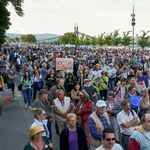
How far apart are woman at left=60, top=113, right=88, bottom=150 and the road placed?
1603 millimetres

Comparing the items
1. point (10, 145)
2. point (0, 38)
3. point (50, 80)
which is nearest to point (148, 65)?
point (50, 80)

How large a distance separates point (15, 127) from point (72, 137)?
11.2 feet

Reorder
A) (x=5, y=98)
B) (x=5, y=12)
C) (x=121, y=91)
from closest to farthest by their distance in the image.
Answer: (x=121, y=91)
(x=5, y=98)
(x=5, y=12)

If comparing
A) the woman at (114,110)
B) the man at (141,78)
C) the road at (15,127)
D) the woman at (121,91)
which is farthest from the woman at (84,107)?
the man at (141,78)

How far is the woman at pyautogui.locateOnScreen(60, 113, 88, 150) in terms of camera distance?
12.6ft

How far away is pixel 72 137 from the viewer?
12.7ft

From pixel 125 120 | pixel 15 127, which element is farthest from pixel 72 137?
pixel 15 127

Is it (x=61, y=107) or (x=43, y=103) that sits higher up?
(x=43, y=103)

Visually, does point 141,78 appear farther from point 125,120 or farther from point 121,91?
point 125,120

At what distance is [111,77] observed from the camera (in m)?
10.6

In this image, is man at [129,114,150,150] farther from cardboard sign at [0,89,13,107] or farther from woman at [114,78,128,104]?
cardboard sign at [0,89,13,107]

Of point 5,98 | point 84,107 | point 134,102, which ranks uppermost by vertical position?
point 134,102

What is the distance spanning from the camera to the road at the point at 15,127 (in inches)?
216

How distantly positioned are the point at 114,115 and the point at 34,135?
2.59 meters
